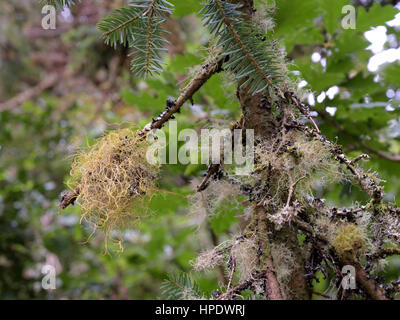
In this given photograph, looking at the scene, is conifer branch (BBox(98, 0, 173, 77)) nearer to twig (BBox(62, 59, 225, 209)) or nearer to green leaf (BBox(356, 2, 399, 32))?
twig (BBox(62, 59, 225, 209))

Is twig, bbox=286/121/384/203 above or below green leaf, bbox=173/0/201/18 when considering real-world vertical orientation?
below

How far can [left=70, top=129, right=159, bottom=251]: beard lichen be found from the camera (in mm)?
701

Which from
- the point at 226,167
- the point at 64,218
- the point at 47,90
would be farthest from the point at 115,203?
the point at 47,90

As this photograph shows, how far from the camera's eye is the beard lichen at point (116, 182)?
70cm

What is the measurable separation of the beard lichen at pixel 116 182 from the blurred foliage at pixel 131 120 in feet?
0.24

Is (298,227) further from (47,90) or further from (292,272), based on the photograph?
(47,90)

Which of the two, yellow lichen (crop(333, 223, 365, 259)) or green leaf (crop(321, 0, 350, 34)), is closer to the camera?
yellow lichen (crop(333, 223, 365, 259))

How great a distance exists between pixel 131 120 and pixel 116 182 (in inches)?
10.3

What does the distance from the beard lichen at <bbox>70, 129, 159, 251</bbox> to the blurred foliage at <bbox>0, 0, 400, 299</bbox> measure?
0.24 ft

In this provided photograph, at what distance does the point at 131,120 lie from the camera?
36.4 inches

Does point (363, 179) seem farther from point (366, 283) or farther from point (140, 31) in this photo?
point (140, 31)
